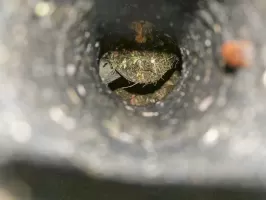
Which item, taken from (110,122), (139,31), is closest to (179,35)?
(139,31)

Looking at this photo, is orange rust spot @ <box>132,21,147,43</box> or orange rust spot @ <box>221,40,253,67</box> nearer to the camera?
orange rust spot @ <box>221,40,253,67</box>

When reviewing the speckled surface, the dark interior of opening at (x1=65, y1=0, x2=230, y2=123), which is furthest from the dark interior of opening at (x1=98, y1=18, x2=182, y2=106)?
the speckled surface

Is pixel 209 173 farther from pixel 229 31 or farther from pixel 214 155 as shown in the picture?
pixel 229 31

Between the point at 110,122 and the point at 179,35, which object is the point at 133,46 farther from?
the point at 110,122

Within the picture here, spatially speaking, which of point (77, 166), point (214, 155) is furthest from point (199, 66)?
point (77, 166)

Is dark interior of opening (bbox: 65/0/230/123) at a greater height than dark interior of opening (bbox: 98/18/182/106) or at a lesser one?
lesser

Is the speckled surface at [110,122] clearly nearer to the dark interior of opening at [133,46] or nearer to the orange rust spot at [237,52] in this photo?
the orange rust spot at [237,52]

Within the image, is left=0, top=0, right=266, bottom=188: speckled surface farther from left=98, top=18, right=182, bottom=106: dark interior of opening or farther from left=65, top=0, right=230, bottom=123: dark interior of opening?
left=98, top=18, right=182, bottom=106: dark interior of opening
